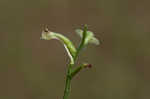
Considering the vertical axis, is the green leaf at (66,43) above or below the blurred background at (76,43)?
above

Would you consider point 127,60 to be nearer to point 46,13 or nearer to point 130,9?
point 130,9

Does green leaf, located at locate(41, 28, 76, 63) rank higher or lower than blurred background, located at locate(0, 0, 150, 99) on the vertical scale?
higher

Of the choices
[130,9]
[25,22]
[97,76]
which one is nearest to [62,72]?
[97,76]

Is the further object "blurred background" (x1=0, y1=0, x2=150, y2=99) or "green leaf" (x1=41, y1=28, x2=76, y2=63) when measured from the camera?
"blurred background" (x1=0, y1=0, x2=150, y2=99)

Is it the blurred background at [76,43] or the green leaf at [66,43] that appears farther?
the blurred background at [76,43]

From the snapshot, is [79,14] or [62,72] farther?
[79,14]

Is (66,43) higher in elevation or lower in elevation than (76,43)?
higher

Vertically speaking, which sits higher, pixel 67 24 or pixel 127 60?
pixel 67 24

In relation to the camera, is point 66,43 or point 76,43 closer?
point 66,43
